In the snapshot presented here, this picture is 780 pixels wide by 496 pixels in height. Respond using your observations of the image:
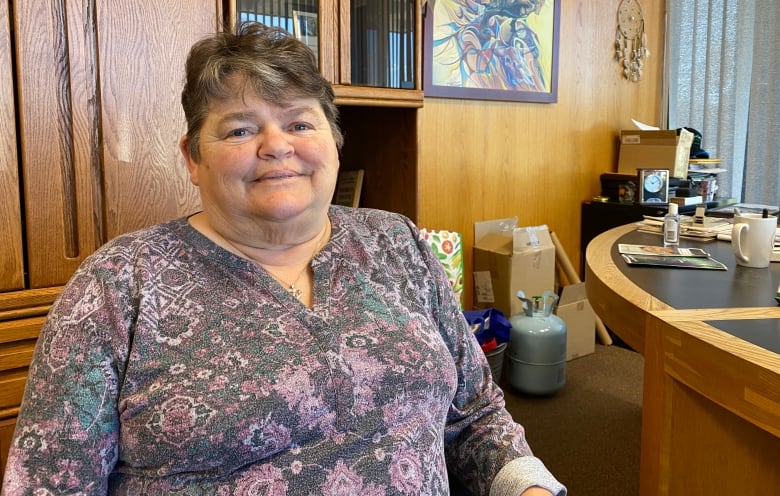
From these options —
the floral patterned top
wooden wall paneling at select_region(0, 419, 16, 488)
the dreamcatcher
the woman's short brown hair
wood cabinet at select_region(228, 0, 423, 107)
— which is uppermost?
the dreamcatcher

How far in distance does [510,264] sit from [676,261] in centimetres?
133

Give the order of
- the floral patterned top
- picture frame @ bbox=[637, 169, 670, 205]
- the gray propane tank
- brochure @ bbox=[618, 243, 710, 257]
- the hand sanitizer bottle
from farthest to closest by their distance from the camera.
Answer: picture frame @ bbox=[637, 169, 670, 205] → the gray propane tank → the hand sanitizer bottle → brochure @ bbox=[618, 243, 710, 257] → the floral patterned top

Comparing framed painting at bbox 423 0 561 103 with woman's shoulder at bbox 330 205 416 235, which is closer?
woman's shoulder at bbox 330 205 416 235

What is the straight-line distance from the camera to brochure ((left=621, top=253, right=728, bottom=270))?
1.61 metres

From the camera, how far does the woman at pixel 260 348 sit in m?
0.89

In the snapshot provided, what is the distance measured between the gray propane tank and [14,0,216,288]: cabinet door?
1585mm

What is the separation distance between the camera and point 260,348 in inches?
37.4

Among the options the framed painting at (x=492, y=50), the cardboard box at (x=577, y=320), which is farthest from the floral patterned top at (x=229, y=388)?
the cardboard box at (x=577, y=320)

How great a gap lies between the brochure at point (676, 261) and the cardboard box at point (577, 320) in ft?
4.58

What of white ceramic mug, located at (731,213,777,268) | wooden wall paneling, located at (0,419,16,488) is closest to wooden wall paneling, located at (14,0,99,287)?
wooden wall paneling, located at (0,419,16,488)

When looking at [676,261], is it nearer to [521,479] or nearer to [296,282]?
[521,479]

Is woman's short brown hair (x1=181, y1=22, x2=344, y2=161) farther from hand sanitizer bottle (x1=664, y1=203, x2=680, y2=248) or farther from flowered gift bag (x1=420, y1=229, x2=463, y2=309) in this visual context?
hand sanitizer bottle (x1=664, y1=203, x2=680, y2=248)

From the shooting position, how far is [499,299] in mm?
3082

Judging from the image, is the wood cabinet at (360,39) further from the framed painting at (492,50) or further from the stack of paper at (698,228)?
the stack of paper at (698,228)
